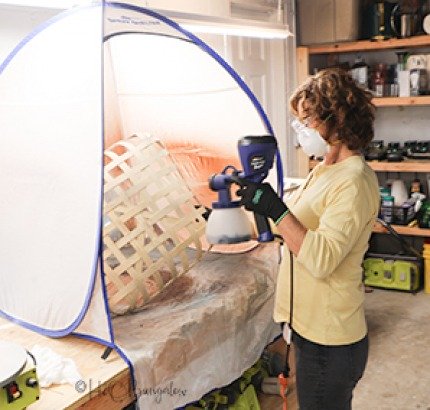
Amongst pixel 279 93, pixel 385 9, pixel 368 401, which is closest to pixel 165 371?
pixel 368 401

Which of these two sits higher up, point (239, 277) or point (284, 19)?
point (284, 19)

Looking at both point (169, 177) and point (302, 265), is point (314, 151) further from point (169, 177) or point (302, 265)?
point (169, 177)

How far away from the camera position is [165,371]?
1842 mm

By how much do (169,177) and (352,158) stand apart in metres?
1.01

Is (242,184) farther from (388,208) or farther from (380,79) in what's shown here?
(380,79)

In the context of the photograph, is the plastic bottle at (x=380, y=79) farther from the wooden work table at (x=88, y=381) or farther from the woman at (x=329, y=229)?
the wooden work table at (x=88, y=381)

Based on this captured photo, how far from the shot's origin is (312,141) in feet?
5.85

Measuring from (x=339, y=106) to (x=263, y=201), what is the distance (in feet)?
1.19

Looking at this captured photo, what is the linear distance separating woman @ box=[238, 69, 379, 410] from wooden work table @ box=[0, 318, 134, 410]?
55 cm

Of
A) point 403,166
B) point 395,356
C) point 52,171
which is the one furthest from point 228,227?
point 403,166

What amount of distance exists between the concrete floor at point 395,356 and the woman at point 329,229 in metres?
0.83

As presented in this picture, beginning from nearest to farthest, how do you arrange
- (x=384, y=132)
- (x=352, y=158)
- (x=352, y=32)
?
(x=352, y=158) → (x=352, y=32) → (x=384, y=132)

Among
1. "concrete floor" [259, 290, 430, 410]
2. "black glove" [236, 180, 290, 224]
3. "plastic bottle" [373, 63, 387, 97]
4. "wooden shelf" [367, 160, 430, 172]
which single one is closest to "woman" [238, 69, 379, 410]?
"black glove" [236, 180, 290, 224]

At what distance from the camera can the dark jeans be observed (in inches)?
70.1
